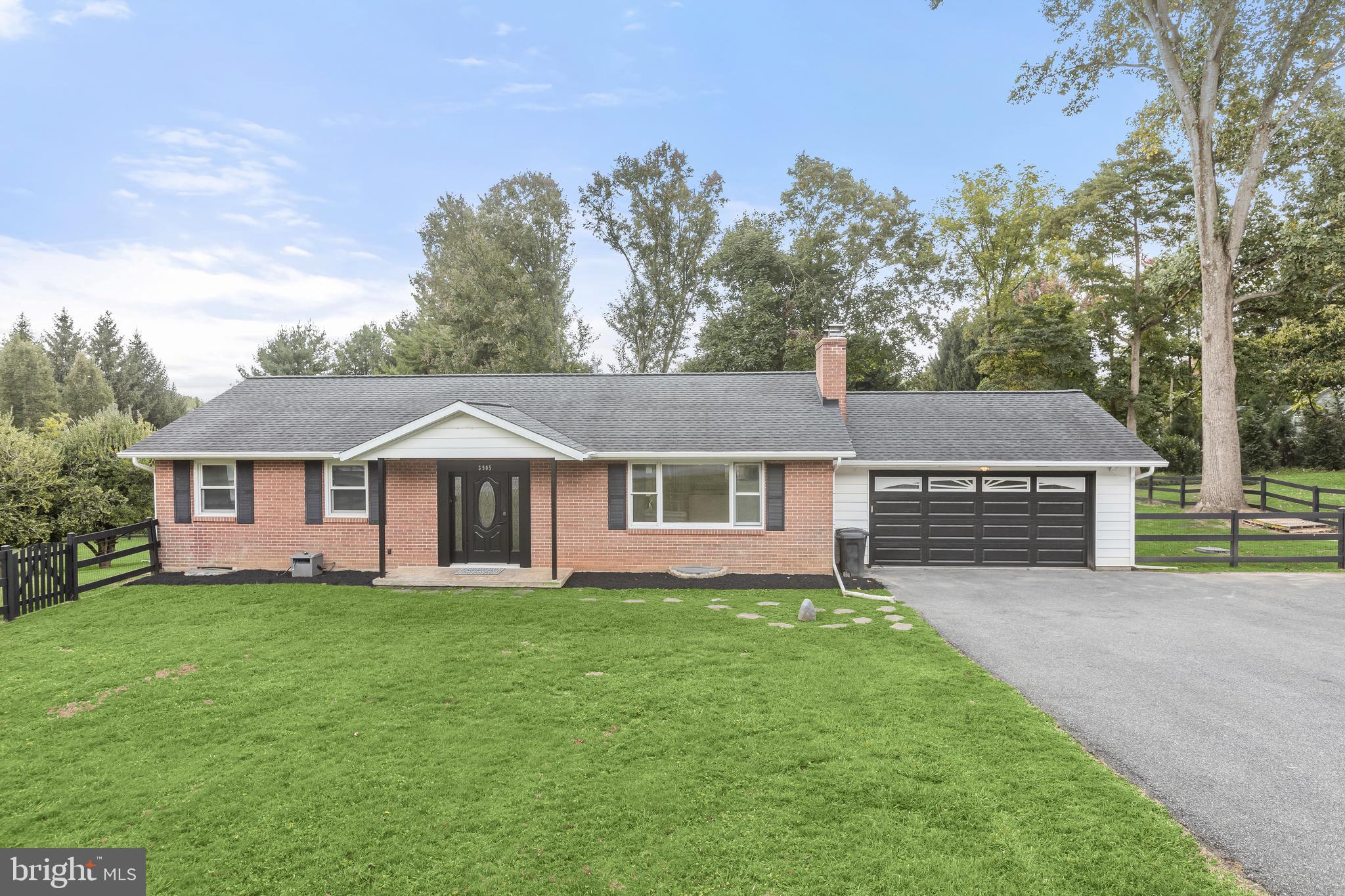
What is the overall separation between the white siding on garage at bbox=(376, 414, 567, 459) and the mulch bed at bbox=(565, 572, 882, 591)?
105 inches

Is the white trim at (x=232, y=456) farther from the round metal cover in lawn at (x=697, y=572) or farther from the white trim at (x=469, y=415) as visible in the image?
the round metal cover in lawn at (x=697, y=572)

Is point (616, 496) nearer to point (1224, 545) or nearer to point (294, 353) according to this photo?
point (1224, 545)

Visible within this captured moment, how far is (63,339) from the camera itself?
2158 inches

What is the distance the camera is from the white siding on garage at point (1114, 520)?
14.3m

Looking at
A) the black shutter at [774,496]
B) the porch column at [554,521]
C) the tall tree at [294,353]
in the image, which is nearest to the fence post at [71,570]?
the porch column at [554,521]

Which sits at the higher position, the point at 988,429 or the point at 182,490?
the point at 988,429

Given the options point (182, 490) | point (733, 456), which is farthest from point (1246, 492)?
point (182, 490)

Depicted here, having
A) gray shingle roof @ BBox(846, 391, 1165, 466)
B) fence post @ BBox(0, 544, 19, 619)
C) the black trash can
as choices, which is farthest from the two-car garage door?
fence post @ BBox(0, 544, 19, 619)

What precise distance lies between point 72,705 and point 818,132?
34292 mm

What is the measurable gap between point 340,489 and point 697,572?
8.33m

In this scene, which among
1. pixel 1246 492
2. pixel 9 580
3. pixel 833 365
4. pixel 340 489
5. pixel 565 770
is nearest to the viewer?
pixel 565 770

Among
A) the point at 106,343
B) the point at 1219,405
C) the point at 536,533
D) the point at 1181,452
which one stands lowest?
the point at 536,533

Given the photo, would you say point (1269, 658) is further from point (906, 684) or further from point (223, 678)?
point (223, 678)

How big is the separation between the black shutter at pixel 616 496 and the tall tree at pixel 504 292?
63.9ft
